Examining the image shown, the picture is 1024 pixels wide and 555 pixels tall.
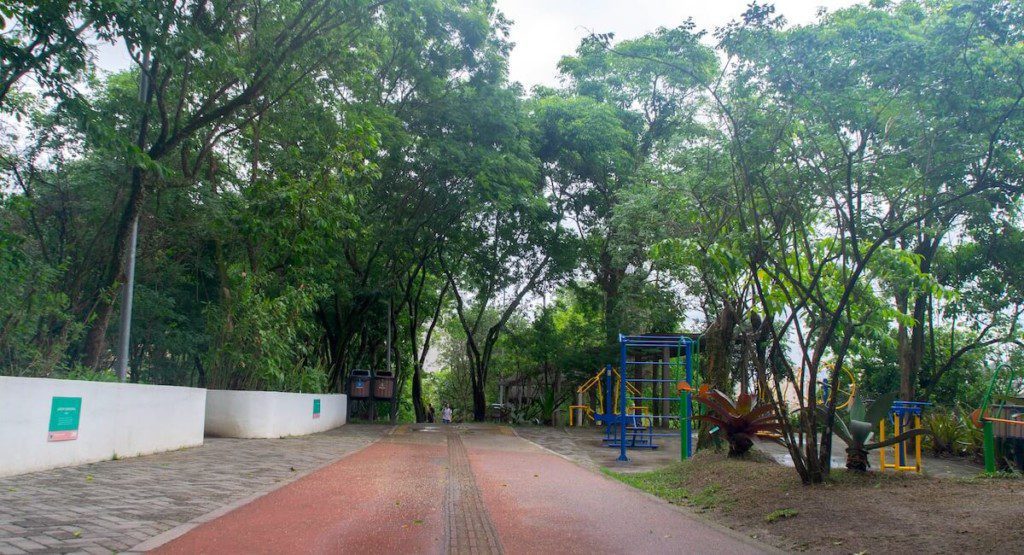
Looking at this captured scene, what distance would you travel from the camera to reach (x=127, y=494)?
7.66 m

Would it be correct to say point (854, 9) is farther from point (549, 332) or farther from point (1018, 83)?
point (549, 332)

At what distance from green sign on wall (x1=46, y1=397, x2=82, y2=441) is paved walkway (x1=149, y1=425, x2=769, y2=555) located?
295 cm

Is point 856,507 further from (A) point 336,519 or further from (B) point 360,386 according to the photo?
(B) point 360,386

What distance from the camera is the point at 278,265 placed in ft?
59.7

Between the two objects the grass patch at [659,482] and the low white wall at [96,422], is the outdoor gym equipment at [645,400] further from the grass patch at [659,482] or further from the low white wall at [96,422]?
the low white wall at [96,422]

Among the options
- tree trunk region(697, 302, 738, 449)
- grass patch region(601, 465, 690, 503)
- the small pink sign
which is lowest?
grass patch region(601, 465, 690, 503)

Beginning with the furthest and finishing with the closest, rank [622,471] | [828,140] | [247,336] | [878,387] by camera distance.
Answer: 1. [878,387]
2. [247,336]
3. [622,471]
4. [828,140]

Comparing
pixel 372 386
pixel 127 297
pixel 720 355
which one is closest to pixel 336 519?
pixel 720 355

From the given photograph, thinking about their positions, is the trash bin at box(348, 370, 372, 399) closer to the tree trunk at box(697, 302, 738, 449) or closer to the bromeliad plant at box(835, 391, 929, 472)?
the tree trunk at box(697, 302, 738, 449)

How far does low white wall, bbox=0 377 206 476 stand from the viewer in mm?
8414

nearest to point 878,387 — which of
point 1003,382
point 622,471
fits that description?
point 1003,382

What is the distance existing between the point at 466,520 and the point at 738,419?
499cm

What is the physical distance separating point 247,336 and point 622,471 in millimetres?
8402

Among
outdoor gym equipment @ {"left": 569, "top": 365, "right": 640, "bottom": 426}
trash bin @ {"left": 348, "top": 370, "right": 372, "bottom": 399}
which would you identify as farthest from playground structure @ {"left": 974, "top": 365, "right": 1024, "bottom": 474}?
trash bin @ {"left": 348, "top": 370, "right": 372, "bottom": 399}
